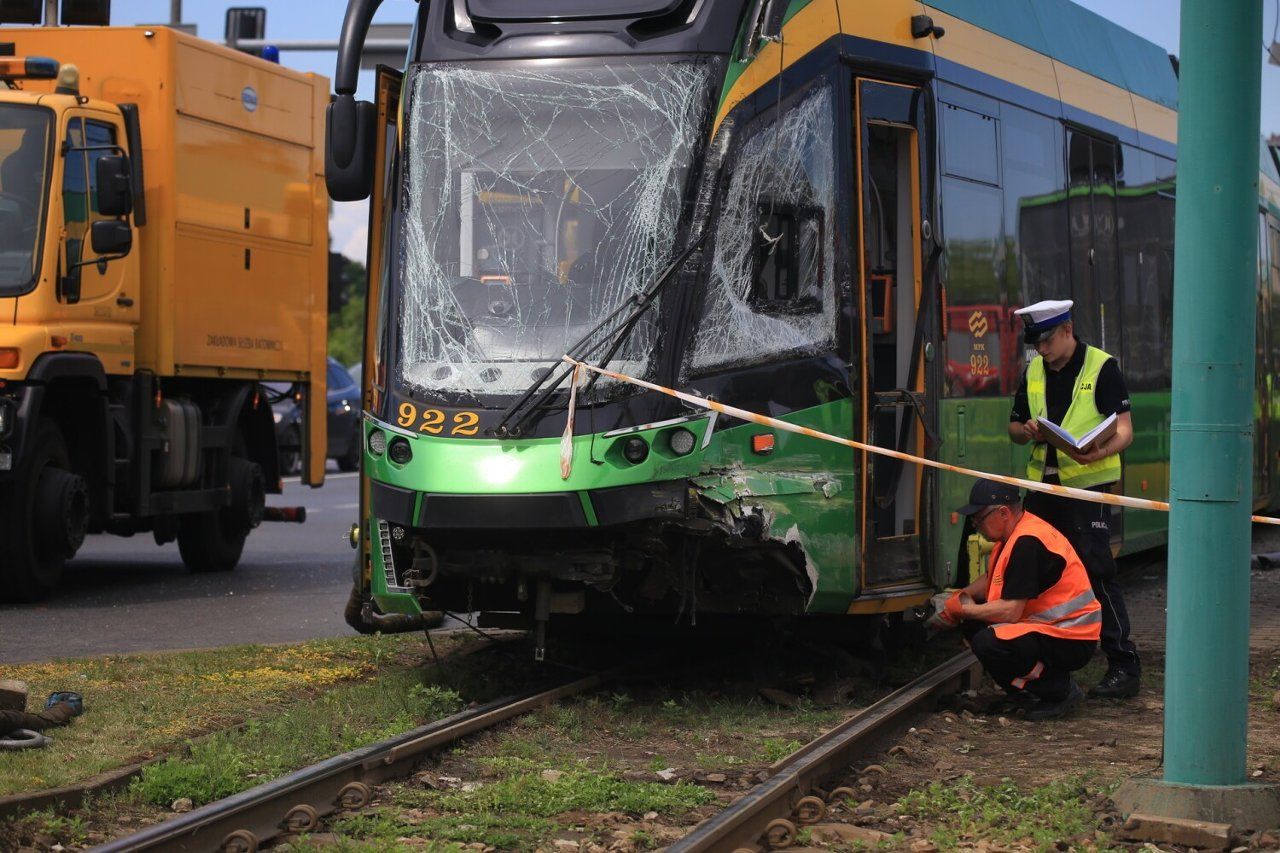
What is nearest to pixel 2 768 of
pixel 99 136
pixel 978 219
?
pixel 978 219

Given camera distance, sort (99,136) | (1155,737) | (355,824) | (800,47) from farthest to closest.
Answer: (99,136)
(800,47)
(1155,737)
(355,824)

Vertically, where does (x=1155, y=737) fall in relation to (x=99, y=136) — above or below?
below

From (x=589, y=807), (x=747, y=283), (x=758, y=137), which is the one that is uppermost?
(x=758, y=137)

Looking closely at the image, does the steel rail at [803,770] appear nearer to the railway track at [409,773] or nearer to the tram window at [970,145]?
the railway track at [409,773]

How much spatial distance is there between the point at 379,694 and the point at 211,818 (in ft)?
10.3

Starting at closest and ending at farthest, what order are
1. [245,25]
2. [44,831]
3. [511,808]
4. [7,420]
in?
[44,831]
[511,808]
[7,420]
[245,25]

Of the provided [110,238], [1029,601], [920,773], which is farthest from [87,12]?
[920,773]

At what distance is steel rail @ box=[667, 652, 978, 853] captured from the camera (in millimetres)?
6391

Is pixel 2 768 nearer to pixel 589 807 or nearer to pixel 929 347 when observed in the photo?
pixel 589 807

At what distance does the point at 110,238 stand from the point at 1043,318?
6811mm

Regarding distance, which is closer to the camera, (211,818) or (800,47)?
(211,818)

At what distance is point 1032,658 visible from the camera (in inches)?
357

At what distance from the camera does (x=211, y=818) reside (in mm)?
6281

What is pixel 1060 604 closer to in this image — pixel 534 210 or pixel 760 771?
pixel 760 771
